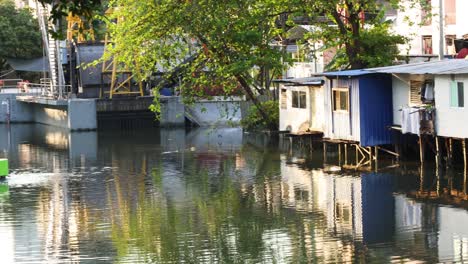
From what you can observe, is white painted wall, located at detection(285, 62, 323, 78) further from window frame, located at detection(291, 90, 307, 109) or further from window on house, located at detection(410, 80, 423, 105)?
window on house, located at detection(410, 80, 423, 105)

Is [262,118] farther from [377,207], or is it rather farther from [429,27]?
[377,207]

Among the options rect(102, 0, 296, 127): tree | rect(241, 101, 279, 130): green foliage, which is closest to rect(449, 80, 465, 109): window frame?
rect(102, 0, 296, 127): tree

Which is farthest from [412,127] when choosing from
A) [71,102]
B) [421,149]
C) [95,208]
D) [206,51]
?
[71,102]

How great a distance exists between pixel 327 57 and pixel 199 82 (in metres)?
10.4

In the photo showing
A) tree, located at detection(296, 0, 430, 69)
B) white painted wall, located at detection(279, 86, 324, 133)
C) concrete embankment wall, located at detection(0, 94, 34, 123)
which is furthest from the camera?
concrete embankment wall, located at detection(0, 94, 34, 123)

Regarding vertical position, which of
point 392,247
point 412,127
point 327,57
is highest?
point 327,57

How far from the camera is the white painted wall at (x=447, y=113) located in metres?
39.0

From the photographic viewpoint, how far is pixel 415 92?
139 ft

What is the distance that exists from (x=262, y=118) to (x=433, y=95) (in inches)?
828

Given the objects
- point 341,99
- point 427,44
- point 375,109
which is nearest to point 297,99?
point 341,99

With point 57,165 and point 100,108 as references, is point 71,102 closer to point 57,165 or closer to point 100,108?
point 100,108

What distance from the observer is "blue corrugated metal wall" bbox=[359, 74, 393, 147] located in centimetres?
4347

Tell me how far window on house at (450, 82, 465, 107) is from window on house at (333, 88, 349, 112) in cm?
592

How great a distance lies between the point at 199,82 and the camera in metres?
55.4
